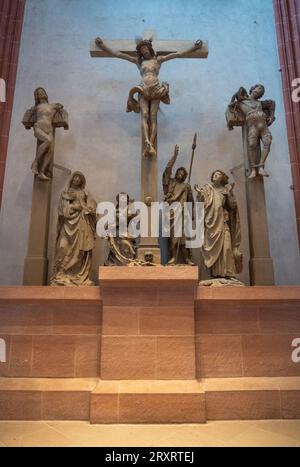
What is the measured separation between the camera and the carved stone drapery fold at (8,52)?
7449 mm

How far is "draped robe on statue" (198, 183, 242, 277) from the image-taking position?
5.52 meters

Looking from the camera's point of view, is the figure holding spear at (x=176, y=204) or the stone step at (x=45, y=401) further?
the figure holding spear at (x=176, y=204)

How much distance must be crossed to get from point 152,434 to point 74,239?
292cm

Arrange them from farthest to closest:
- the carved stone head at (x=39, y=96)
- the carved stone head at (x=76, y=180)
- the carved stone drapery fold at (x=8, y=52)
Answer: the carved stone drapery fold at (x=8, y=52) < the carved stone head at (x=39, y=96) < the carved stone head at (x=76, y=180)

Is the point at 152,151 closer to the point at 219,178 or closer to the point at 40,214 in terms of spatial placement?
the point at 219,178

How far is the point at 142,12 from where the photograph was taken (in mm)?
8438

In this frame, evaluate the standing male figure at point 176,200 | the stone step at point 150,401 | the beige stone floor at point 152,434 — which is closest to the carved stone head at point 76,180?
the standing male figure at point 176,200

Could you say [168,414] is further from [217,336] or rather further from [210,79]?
[210,79]

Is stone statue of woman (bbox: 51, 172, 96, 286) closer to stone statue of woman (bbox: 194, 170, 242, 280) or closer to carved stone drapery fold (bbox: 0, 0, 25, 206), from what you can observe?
stone statue of woman (bbox: 194, 170, 242, 280)

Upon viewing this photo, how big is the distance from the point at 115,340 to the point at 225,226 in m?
2.27

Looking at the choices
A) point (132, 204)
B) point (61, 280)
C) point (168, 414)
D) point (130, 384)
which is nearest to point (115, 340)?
point (130, 384)

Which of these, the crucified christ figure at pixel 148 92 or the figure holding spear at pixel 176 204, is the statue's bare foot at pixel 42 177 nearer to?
the crucified christ figure at pixel 148 92

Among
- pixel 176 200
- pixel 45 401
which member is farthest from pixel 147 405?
pixel 176 200

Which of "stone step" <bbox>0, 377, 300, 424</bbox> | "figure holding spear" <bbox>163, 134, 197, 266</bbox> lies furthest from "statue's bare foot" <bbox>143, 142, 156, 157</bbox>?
"stone step" <bbox>0, 377, 300, 424</bbox>
